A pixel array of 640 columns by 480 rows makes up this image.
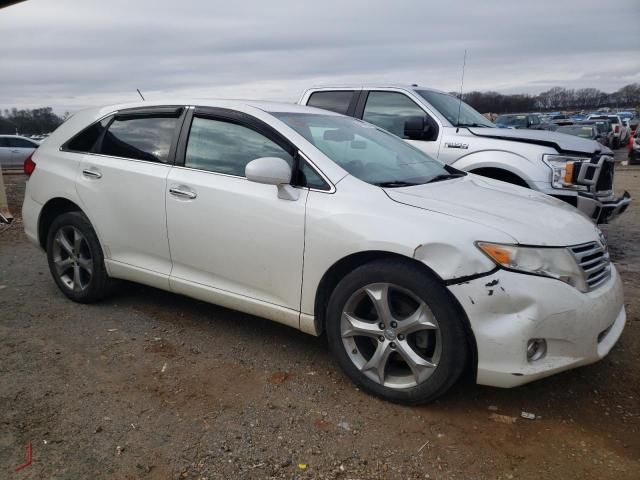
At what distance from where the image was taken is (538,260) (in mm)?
2645

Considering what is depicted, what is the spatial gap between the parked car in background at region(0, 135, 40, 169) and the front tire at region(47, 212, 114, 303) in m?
16.7

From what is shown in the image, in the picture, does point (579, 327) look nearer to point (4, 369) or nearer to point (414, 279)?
point (414, 279)

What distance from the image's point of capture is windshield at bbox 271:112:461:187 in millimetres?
3326

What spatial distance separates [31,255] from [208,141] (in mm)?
3823

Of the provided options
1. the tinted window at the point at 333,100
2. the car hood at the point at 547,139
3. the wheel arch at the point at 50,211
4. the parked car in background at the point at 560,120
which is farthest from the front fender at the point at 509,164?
the parked car in background at the point at 560,120

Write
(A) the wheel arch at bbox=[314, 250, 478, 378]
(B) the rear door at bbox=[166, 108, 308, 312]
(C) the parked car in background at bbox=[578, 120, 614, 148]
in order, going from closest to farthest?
1. (A) the wheel arch at bbox=[314, 250, 478, 378]
2. (B) the rear door at bbox=[166, 108, 308, 312]
3. (C) the parked car in background at bbox=[578, 120, 614, 148]

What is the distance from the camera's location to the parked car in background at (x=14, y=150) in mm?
19017

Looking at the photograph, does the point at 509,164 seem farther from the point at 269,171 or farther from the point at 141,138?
the point at 141,138

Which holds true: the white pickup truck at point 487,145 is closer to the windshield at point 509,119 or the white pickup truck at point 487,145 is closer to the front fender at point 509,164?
the front fender at point 509,164

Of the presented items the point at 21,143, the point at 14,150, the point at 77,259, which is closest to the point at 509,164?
the point at 77,259

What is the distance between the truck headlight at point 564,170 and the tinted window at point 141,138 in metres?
3.93

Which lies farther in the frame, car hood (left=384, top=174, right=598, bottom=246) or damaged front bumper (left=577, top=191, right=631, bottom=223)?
damaged front bumper (left=577, top=191, right=631, bottom=223)

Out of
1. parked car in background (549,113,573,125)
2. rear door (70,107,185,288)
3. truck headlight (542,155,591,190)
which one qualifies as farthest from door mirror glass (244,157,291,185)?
parked car in background (549,113,573,125)

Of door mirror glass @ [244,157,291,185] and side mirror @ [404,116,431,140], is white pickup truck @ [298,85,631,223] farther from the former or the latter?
door mirror glass @ [244,157,291,185]
